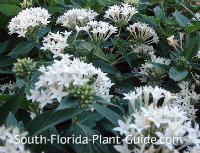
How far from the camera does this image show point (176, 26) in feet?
6.32

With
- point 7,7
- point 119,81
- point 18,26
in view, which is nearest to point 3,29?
point 7,7

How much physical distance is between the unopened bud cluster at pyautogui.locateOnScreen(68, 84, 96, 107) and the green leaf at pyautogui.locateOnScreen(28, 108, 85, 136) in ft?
0.36

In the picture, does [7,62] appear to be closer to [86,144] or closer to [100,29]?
[100,29]

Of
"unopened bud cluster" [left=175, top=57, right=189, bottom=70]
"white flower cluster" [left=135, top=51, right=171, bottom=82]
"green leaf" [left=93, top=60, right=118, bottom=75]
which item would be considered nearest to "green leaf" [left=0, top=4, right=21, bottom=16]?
"green leaf" [left=93, top=60, right=118, bottom=75]

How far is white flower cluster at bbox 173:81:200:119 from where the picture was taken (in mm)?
1445

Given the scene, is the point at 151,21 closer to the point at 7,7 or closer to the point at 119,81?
the point at 119,81

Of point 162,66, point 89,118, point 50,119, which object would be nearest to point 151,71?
point 162,66

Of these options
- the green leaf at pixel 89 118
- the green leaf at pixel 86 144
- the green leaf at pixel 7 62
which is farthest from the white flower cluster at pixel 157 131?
the green leaf at pixel 7 62

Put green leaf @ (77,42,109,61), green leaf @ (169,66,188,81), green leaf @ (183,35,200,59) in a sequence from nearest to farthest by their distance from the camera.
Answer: green leaf @ (169,66,188,81) < green leaf @ (183,35,200,59) < green leaf @ (77,42,109,61)

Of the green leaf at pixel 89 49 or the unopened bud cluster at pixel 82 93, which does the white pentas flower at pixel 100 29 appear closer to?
the green leaf at pixel 89 49

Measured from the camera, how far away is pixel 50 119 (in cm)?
101

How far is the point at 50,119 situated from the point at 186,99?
83cm

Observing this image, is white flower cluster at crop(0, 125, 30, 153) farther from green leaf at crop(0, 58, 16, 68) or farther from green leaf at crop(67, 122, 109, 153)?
green leaf at crop(0, 58, 16, 68)

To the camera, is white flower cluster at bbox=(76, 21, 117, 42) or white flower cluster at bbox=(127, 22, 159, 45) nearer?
white flower cluster at bbox=(76, 21, 117, 42)
